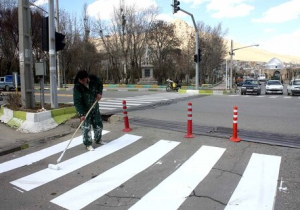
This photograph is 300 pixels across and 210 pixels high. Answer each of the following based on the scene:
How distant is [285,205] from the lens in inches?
149

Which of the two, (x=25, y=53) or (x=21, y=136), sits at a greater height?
(x=25, y=53)

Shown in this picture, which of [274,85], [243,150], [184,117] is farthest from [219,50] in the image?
[243,150]

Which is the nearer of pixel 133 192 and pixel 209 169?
pixel 133 192

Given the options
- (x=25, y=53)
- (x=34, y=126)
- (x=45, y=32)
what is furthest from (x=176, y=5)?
(x=34, y=126)

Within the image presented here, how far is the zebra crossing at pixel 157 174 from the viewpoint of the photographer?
397cm

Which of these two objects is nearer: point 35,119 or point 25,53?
point 35,119

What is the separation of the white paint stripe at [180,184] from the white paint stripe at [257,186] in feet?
2.18

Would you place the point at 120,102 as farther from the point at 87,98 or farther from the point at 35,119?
the point at 87,98

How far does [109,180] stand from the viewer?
4766 millimetres

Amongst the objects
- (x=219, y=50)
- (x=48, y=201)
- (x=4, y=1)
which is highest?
(x=4, y=1)

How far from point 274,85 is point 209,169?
2634 cm

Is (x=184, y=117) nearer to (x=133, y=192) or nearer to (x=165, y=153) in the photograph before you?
(x=165, y=153)

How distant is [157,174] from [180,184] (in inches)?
24.4

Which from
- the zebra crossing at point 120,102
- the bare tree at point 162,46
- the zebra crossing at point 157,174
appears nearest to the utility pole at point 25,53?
the zebra crossing at point 157,174
